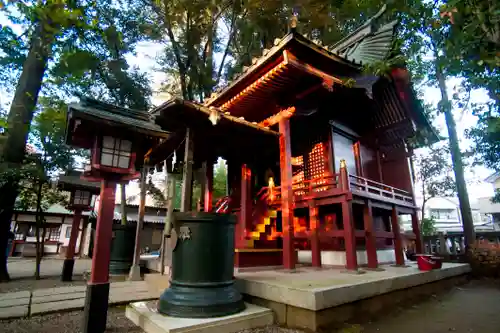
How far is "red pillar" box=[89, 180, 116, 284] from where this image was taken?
4242mm

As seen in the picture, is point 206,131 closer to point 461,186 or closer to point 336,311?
point 336,311

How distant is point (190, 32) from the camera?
14.1 metres

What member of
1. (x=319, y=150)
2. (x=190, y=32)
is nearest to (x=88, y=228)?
(x=190, y=32)

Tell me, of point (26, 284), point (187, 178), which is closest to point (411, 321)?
point (187, 178)

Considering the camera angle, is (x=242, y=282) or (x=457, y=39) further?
(x=242, y=282)

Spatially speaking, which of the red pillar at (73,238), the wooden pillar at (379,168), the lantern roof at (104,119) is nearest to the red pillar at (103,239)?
the lantern roof at (104,119)

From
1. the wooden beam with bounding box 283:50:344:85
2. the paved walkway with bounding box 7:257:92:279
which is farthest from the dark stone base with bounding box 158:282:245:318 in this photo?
the paved walkway with bounding box 7:257:92:279

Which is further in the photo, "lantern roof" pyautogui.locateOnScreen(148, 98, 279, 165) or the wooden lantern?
"lantern roof" pyautogui.locateOnScreen(148, 98, 279, 165)

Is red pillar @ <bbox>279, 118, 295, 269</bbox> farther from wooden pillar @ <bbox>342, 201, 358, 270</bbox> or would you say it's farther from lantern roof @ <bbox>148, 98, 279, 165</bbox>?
wooden pillar @ <bbox>342, 201, 358, 270</bbox>

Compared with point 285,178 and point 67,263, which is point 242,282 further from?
point 67,263

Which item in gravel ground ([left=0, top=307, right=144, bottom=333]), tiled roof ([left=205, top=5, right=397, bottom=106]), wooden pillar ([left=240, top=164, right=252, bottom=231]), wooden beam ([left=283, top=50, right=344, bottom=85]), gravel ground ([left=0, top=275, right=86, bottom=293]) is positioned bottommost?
gravel ground ([left=0, top=275, right=86, bottom=293])

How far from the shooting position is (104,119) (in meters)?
4.43

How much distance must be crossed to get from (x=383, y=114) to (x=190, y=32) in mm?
10267

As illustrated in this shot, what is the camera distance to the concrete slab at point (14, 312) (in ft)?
15.9
